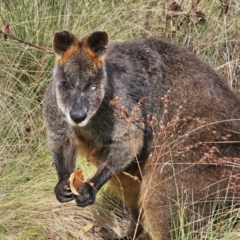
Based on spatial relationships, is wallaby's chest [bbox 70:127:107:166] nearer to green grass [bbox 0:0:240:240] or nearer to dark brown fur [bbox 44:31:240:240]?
dark brown fur [bbox 44:31:240:240]

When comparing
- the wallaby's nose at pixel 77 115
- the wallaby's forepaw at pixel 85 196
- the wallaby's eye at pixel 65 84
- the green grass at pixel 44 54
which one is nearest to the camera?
the wallaby's nose at pixel 77 115

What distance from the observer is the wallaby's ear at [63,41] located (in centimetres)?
502

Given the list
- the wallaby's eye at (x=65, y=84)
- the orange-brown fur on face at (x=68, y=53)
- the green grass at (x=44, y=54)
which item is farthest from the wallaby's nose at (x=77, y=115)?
the green grass at (x=44, y=54)

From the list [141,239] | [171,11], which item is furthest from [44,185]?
[171,11]

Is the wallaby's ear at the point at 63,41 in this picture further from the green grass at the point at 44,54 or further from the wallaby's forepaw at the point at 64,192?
the green grass at the point at 44,54

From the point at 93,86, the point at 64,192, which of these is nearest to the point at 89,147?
the point at 64,192

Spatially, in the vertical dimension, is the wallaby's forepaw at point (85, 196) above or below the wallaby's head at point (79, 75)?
below

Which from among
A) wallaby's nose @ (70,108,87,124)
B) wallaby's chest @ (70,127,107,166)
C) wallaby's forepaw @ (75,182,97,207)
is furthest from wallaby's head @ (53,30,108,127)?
wallaby's forepaw @ (75,182,97,207)

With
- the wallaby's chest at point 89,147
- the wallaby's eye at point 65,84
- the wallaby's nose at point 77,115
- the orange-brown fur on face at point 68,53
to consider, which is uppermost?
the orange-brown fur on face at point 68,53

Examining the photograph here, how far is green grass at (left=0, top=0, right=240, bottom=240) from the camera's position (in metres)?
6.02

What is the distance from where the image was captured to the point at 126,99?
5.31 metres

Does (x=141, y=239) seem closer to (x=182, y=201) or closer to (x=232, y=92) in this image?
(x=182, y=201)

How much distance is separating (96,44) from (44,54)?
203 cm

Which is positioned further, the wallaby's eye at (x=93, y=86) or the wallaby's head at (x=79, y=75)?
the wallaby's eye at (x=93, y=86)
